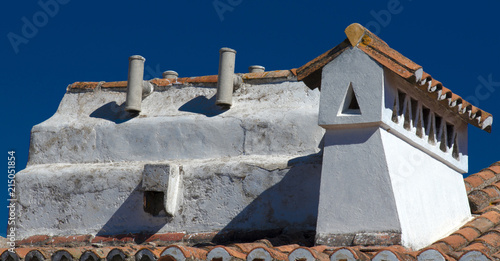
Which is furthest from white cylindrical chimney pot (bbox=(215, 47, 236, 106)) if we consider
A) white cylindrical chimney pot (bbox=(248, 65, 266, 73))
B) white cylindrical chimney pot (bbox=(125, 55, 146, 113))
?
white cylindrical chimney pot (bbox=(125, 55, 146, 113))

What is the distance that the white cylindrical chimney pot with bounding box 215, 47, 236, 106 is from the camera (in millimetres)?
10781

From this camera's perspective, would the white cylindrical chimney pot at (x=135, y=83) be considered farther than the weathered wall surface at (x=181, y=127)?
Yes

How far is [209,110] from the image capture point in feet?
36.2

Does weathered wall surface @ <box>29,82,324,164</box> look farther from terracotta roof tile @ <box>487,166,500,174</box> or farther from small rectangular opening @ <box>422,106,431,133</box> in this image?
terracotta roof tile @ <box>487,166,500,174</box>

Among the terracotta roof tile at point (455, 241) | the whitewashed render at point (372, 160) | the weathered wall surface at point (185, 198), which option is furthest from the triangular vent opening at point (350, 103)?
the terracotta roof tile at point (455, 241)

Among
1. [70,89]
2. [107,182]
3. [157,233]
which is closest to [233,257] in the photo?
[157,233]

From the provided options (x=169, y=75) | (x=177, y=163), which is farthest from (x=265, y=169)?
(x=169, y=75)

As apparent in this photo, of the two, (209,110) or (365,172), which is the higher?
(209,110)

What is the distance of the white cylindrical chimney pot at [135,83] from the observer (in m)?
11.3

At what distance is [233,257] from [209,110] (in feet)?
12.9

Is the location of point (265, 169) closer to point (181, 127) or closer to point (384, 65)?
point (181, 127)

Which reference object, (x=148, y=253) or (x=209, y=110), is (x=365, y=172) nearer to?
(x=148, y=253)

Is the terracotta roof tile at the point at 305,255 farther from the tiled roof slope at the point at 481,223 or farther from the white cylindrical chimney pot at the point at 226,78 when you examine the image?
the white cylindrical chimney pot at the point at 226,78

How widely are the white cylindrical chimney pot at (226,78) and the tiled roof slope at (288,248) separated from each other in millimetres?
1903
